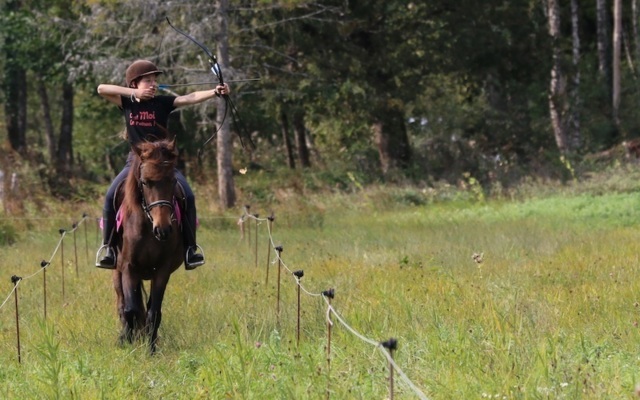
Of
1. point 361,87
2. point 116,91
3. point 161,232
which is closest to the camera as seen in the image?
point 161,232

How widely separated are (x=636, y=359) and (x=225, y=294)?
18.3 ft

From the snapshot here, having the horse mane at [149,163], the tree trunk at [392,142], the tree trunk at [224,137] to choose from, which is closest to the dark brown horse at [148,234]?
the horse mane at [149,163]

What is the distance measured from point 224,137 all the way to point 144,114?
15.4 metres

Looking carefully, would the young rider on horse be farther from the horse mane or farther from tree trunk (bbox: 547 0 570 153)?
tree trunk (bbox: 547 0 570 153)

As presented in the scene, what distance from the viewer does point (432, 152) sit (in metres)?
32.5

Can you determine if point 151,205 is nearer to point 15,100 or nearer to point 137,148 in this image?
point 137,148

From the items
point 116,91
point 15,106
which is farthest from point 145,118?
point 15,106

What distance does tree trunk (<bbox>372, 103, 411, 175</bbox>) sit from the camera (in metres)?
31.7

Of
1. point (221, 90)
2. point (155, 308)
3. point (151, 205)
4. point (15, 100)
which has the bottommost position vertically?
point (155, 308)

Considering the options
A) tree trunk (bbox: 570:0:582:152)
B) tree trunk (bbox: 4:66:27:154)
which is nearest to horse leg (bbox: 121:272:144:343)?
tree trunk (bbox: 570:0:582:152)

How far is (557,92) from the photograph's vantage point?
1300 inches

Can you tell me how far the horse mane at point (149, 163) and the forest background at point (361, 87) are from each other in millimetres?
15759

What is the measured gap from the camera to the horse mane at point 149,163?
8.42 m

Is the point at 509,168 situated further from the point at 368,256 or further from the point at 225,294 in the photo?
the point at 225,294
